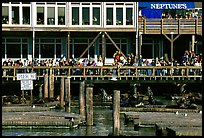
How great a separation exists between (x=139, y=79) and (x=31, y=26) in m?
14.2

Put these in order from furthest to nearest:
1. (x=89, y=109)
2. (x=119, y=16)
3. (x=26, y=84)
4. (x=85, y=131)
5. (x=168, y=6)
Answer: (x=119, y=16)
(x=168, y=6)
(x=26, y=84)
(x=89, y=109)
(x=85, y=131)

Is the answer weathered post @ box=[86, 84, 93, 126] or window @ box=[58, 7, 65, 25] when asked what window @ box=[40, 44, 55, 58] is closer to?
window @ box=[58, 7, 65, 25]

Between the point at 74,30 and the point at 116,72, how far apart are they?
11.1 m

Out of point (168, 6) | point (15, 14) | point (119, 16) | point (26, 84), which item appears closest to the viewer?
point (26, 84)

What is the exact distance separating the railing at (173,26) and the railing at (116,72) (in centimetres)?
951

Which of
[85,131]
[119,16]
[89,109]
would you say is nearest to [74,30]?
[119,16]

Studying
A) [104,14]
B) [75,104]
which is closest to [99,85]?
[75,104]

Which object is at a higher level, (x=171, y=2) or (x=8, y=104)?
(x=171, y=2)

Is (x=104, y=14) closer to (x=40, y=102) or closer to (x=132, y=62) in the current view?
(x=132, y=62)

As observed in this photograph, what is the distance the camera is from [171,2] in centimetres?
6159

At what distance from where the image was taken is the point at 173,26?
60.7m

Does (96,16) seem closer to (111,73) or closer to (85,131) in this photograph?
(111,73)

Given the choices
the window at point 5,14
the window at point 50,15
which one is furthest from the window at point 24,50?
the window at point 50,15

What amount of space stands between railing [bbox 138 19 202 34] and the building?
14 centimetres
